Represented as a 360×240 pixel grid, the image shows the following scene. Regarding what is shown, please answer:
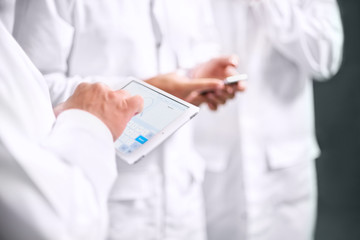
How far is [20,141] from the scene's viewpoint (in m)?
0.32

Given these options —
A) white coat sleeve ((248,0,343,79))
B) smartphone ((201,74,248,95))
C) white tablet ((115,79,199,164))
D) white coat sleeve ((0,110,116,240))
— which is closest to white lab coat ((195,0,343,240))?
white coat sleeve ((248,0,343,79))

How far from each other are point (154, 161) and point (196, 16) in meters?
0.23

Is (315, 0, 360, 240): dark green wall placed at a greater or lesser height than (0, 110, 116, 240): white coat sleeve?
lesser

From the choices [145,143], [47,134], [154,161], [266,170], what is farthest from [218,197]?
[47,134]

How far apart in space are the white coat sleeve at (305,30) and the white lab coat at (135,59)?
4.3 inches

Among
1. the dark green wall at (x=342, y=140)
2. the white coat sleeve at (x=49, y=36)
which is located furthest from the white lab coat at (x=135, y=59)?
the dark green wall at (x=342, y=140)

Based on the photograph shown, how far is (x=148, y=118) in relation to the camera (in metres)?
0.41

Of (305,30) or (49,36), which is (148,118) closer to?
(49,36)

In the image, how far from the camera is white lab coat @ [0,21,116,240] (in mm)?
308

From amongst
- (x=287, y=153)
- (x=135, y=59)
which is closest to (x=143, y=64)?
(x=135, y=59)

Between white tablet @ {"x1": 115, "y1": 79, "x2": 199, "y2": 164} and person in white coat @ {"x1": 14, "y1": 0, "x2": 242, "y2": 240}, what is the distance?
0.14 ft

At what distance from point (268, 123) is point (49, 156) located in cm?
46

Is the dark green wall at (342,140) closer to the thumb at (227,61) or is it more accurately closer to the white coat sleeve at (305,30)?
the white coat sleeve at (305,30)

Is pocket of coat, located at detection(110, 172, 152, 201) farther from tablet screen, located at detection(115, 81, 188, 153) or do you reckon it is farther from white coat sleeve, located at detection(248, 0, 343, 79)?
white coat sleeve, located at detection(248, 0, 343, 79)
